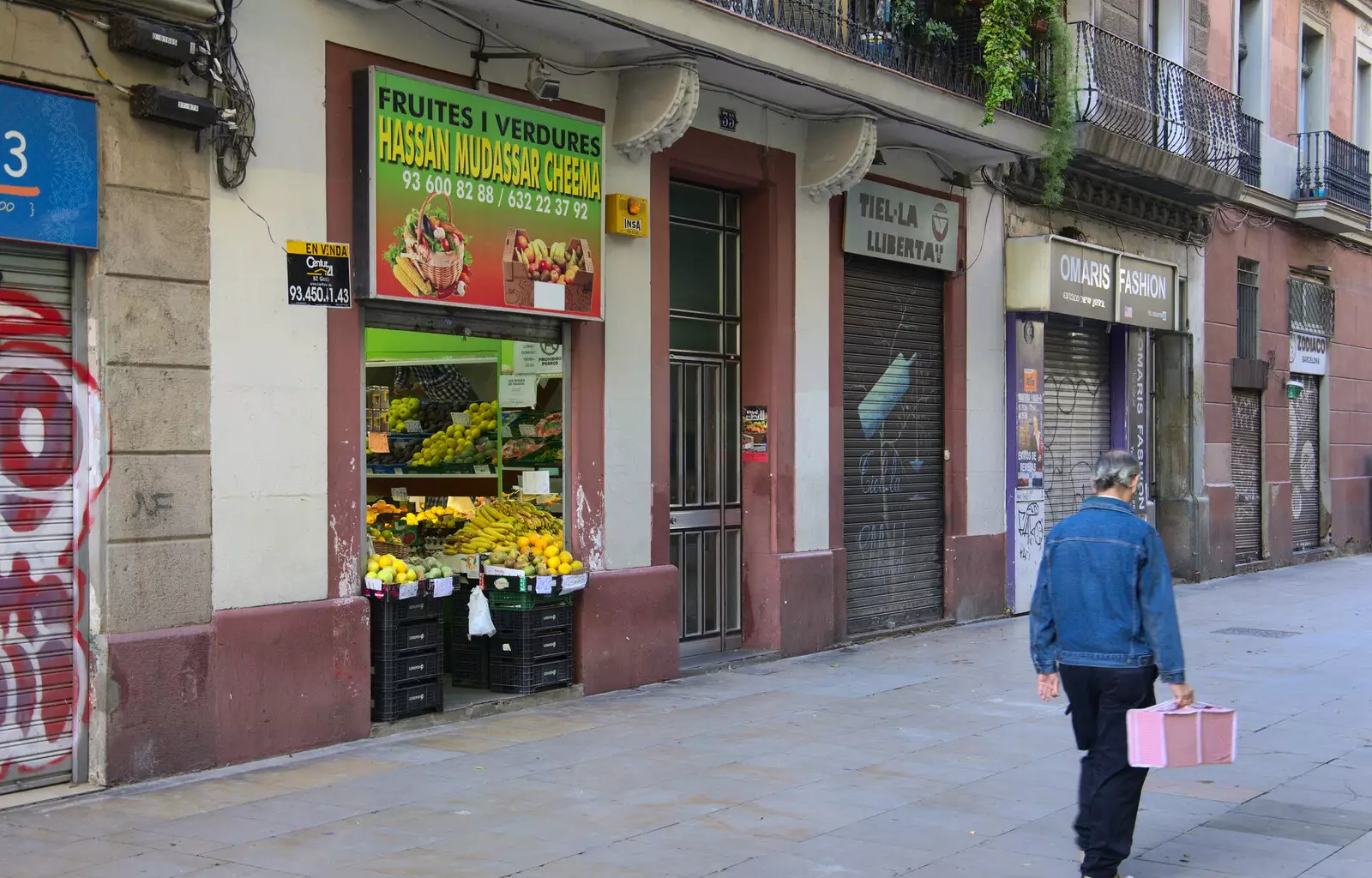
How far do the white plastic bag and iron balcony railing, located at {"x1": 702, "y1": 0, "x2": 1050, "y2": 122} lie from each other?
173 inches

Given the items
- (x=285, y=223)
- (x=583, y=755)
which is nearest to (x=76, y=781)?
(x=583, y=755)

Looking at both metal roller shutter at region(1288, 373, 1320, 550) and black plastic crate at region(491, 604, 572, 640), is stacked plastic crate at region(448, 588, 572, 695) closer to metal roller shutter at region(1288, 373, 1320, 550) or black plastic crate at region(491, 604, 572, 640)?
black plastic crate at region(491, 604, 572, 640)

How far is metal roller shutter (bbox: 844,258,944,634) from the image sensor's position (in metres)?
13.4

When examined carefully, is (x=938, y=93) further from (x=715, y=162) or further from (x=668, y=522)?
(x=668, y=522)

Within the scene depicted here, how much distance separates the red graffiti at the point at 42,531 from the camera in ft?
23.5

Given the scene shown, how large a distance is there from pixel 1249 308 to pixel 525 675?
14738mm

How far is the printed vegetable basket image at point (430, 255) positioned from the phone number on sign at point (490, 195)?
7 cm

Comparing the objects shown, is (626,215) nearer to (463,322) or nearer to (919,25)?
(463,322)

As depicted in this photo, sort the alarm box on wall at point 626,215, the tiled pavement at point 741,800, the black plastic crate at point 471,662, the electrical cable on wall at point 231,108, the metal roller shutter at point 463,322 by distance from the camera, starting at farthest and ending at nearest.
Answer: the alarm box on wall at point 626,215 → the black plastic crate at point 471,662 → the metal roller shutter at point 463,322 → the electrical cable on wall at point 231,108 → the tiled pavement at point 741,800

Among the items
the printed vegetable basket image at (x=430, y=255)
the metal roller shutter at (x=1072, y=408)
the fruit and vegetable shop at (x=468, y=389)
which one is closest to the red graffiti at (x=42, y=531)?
the fruit and vegetable shop at (x=468, y=389)

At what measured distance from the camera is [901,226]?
13.7 m

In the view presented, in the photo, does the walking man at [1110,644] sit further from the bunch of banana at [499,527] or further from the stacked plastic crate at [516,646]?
the bunch of banana at [499,527]

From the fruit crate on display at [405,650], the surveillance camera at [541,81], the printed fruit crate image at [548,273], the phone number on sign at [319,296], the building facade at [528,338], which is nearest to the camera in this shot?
the building facade at [528,338]

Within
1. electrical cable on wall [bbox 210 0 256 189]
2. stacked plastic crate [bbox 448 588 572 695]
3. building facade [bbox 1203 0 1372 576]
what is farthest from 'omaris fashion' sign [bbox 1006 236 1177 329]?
electrical cable on wall [bbox 210 0 256 189]
